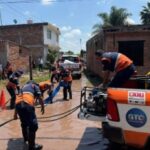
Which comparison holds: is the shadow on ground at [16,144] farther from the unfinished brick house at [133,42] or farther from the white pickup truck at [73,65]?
the white pickup truck at [73,65]

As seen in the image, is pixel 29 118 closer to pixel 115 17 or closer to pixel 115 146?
pixel 115 146

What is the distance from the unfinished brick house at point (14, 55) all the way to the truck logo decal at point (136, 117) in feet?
Result: 79.6

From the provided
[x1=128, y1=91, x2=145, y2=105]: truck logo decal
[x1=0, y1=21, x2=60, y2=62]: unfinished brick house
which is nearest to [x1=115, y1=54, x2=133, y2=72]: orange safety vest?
[x1=128, y1=91, x2=145, y2=105]: truck logo decal

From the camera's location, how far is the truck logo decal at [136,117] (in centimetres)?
565

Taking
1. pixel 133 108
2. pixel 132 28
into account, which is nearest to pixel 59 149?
pixel 133 108

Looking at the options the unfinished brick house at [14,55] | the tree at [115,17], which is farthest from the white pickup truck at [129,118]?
the tree at [115,17]

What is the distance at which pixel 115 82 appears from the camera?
7695 millimetres

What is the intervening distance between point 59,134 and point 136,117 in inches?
162

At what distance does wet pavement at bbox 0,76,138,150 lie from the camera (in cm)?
834

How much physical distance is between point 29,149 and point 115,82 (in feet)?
7.81

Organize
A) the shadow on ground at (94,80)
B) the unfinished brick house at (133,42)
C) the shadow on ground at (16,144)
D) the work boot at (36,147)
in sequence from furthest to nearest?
the shadow on ground at (94,80), the unfinished brick house at (133,42), the shadow on ground at (16,144), the work boot at (36,147)

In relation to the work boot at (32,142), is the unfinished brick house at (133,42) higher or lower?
higher

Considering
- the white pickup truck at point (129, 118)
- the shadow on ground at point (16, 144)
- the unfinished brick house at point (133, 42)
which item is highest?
the unfinished brick house at point (133, 42)

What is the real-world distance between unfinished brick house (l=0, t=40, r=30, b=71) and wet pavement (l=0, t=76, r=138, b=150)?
17.0m
